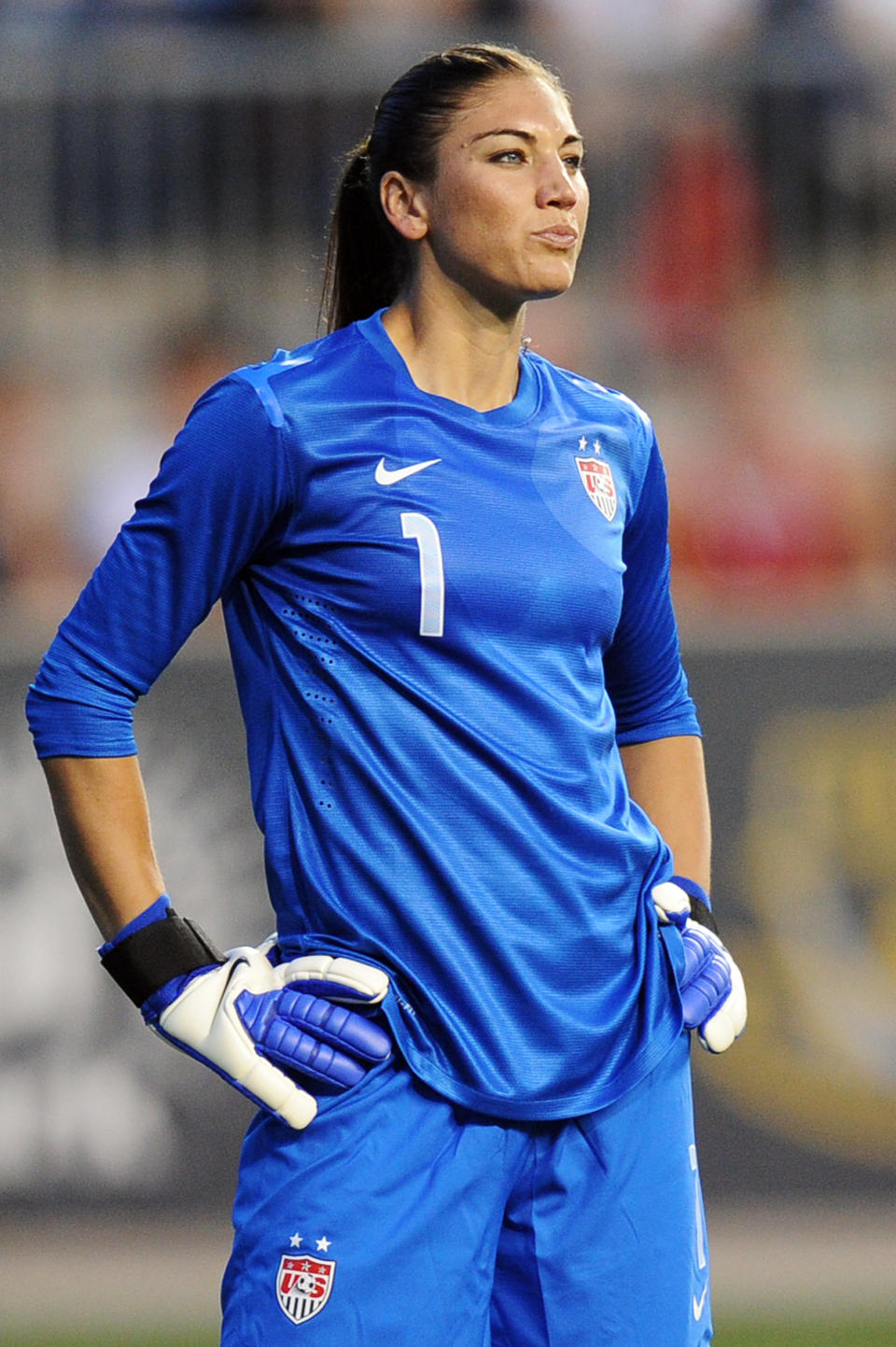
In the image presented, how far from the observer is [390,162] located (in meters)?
2.91

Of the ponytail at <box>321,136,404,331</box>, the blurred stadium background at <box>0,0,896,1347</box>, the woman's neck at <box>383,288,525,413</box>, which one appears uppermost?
the ponytail at <box>321,136,404,331</box>

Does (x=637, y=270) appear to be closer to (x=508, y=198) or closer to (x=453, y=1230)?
(x=508, y=198)

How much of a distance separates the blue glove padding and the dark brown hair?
1.03 meters

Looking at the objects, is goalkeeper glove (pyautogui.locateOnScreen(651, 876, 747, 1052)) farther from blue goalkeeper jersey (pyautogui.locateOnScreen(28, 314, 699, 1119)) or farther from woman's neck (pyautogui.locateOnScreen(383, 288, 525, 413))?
woman's neck (pyautogui.locateOnScreen(383, 288, 525, 413))

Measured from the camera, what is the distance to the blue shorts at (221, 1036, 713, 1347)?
2.52m

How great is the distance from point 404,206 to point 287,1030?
1154 mm

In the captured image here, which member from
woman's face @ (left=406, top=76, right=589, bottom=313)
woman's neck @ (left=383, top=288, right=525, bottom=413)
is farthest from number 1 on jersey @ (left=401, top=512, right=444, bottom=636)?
woman's face @ (left=406, top=76, right=589, bottom=313)

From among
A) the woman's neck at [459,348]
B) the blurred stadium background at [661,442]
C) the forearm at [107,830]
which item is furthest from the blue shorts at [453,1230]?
the blurred stadium background at [661,442]

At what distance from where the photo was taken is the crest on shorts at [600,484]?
9.23 feet

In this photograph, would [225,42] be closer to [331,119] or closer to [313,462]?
[331,119]

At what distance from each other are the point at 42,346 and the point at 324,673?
553 cm

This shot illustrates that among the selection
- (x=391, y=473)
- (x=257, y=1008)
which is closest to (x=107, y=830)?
(x=257, y=1008)

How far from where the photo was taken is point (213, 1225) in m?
6.18

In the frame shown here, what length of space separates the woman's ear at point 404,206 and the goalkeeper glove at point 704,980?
0.97m
